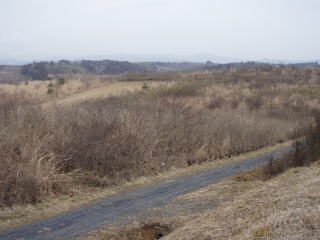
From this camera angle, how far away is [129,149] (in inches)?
628

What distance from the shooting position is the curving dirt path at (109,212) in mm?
9617

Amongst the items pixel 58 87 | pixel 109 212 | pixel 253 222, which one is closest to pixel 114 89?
pixel 58 87

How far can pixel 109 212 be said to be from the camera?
1120 cm

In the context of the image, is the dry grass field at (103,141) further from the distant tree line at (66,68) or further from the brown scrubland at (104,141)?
the distant tree line at (66,68)

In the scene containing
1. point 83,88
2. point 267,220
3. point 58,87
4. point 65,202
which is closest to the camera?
point 267,220

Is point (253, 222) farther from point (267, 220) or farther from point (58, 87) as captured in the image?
point (58, 87)

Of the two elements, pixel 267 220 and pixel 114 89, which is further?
pixel 114 89

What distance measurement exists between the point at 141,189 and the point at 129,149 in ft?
7.16

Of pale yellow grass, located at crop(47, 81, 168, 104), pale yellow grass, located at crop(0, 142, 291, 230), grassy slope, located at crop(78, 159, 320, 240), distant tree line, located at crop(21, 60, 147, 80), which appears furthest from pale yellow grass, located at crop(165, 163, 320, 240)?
distant tree line, located at crop(21, 60, 147, 80)

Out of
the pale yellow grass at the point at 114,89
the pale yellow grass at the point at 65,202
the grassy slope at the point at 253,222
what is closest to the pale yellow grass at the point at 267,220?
the grassy slope at the point at 253,222

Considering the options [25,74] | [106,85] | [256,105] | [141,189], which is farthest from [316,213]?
[25,74]

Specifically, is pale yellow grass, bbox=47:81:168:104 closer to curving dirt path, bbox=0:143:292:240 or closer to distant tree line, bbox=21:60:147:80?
distant tree line, bbox=21:60:147:80

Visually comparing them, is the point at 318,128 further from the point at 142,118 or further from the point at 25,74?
the point at 25,74

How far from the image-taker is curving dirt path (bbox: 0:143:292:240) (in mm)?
9617
